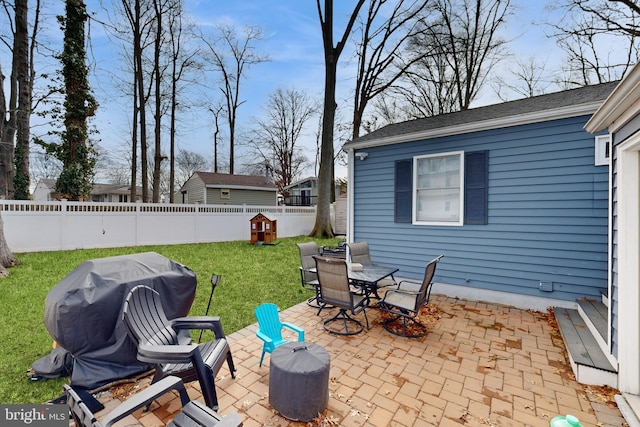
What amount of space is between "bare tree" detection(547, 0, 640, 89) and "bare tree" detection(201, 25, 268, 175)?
1657cm

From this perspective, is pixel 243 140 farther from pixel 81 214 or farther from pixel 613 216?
pixel 613 216

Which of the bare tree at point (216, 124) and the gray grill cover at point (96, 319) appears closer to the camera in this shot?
the gray grill cover at point (96, 319)

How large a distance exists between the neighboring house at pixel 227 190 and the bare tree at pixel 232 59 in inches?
74.8

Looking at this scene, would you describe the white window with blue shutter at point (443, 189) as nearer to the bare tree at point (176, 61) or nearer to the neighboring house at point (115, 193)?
the bare tree at point (176, 61)

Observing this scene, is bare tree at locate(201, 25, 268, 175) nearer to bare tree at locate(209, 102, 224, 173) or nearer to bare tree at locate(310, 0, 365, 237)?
bare tree at locate(209, 102, 224, 173)

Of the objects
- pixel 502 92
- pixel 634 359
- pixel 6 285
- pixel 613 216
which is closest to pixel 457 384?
pixel 634 359

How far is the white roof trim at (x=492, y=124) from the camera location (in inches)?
166

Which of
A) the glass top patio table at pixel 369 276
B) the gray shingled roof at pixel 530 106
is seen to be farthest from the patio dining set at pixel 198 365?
the gray shingled roof at pixel 530 106

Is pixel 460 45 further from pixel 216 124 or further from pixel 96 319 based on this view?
pixel 216 124

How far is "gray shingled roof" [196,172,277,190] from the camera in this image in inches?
770

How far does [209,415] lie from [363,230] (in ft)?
17.3

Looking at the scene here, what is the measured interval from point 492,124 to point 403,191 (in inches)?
76.5

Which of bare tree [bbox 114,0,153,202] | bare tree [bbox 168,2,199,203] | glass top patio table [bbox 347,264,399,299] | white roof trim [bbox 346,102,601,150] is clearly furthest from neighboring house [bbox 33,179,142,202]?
glass top patio table [bbox 347,264,399,299]

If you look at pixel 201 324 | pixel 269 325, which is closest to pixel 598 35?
pixel 269 325
